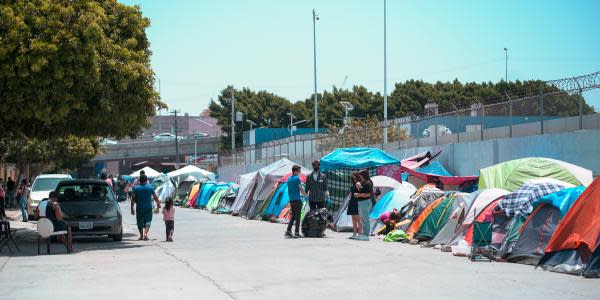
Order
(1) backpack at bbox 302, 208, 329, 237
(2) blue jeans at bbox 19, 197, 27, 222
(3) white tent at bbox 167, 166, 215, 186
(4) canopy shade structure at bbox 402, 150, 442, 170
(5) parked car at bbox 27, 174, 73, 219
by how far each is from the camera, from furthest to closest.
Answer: (3) white tent at bbox 167, 166, 215, 186
(5) parked car at bbox 27, 174, 73, 219
(2) blue jeans at bbox 19, 197, 27, 222
(4) canopy shade structure at bbox 402, 150, 442, 170
(1) backpack at bbox 302, 208, 329, 237

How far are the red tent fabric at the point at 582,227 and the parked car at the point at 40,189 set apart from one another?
2337 cm

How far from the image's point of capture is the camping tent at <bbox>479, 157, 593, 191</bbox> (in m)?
18.8

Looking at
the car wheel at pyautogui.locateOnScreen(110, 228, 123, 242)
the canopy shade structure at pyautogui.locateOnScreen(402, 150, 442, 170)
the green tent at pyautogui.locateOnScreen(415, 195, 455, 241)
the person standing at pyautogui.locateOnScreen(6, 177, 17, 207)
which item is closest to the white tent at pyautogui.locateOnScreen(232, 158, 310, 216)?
the canopy shade structure at pyautogui.locateOnScreen(402, 150, 442, 170)

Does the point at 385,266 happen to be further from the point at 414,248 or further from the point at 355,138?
the point at 355,138

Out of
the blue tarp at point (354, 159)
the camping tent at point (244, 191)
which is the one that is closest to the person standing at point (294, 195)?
the blue tarp at point (354, 159)

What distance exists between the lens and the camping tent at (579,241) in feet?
38.1

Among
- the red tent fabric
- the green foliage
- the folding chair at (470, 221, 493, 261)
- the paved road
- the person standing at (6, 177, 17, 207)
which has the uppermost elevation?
the green foliage

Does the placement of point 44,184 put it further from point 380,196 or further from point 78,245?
point 380,196

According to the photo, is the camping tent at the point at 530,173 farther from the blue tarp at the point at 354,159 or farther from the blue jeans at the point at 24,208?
the blue jeans at the point at 24,208

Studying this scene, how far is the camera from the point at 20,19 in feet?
55.6

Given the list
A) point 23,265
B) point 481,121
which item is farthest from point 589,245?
point 481,121

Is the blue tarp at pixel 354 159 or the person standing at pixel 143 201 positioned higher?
the blue tarp at pixel 354 159

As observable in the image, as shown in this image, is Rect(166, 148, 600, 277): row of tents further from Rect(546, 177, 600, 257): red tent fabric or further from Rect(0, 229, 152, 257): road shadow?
Rect(0, 229, 152, 257): road shadow

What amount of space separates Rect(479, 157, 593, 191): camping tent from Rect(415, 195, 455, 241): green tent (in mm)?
2440
